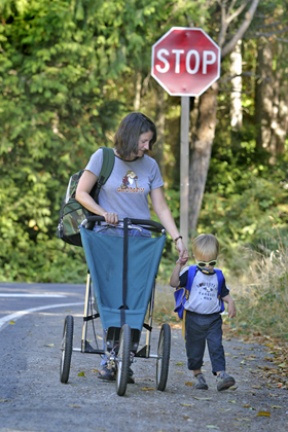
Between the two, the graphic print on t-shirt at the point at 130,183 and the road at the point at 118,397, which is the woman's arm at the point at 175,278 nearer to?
the graphic print on t-shirt at the point at 130,183

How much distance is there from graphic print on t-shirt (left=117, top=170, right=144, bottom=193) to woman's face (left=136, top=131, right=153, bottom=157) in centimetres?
15

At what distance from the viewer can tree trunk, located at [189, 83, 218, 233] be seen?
27.3 metres

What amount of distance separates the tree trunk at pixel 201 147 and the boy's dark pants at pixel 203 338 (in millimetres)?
18955

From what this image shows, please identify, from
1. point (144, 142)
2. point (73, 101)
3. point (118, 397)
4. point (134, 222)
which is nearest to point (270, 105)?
point (73, 101)

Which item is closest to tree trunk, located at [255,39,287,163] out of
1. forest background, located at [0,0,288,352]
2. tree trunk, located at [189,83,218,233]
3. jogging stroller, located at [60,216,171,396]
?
forest background, located at [0,0,288,352]

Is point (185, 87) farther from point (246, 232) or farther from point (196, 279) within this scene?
point (246, 232)

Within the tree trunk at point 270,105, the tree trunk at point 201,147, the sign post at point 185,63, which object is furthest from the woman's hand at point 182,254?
the tree trunk at point 270,105

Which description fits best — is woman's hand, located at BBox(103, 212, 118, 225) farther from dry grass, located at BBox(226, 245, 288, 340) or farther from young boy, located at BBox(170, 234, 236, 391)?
dry grass, located at BBox(226, 245, 288, 340)

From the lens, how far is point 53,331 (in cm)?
1088

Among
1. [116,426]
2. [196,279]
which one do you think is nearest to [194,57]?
[196,279]

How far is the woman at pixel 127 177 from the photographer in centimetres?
782

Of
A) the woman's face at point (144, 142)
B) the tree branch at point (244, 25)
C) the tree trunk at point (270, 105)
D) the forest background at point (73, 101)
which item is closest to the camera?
the woman's face at point (144, 142)

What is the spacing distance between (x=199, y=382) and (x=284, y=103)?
2472 centimetres

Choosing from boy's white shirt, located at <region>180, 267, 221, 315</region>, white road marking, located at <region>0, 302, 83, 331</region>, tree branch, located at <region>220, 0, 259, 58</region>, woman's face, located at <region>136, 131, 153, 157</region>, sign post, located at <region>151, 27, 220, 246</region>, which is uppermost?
tree branch, located at <region>220, 0, 259, 58</region>
